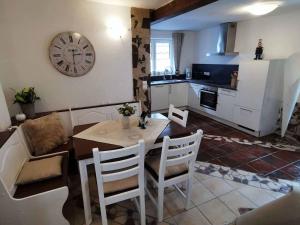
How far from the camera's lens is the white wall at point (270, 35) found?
330 centimetres

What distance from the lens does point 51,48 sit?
2592 mm

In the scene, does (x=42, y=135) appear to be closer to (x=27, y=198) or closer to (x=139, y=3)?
Result: (x=27, y=198)

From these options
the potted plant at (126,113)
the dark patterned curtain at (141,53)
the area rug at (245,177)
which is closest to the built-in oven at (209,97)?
the dark patterned curtain at (141,53)

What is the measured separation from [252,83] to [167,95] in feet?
7.03

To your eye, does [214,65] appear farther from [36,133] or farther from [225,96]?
[36,133]

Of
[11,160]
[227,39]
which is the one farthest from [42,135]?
[227,39]

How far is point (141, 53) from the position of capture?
327 cm

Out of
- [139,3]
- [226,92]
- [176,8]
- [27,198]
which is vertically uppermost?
[139,3]

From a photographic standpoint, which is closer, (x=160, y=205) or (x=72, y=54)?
(x=160, y=205)

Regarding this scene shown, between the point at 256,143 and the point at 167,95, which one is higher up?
the point at 167,95

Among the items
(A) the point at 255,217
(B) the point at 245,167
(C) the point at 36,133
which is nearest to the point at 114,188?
(A) the point at 255,217

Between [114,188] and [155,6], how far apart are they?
9.30 ft

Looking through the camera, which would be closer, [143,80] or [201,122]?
[143,80]

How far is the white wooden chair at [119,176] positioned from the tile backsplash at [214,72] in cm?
395
